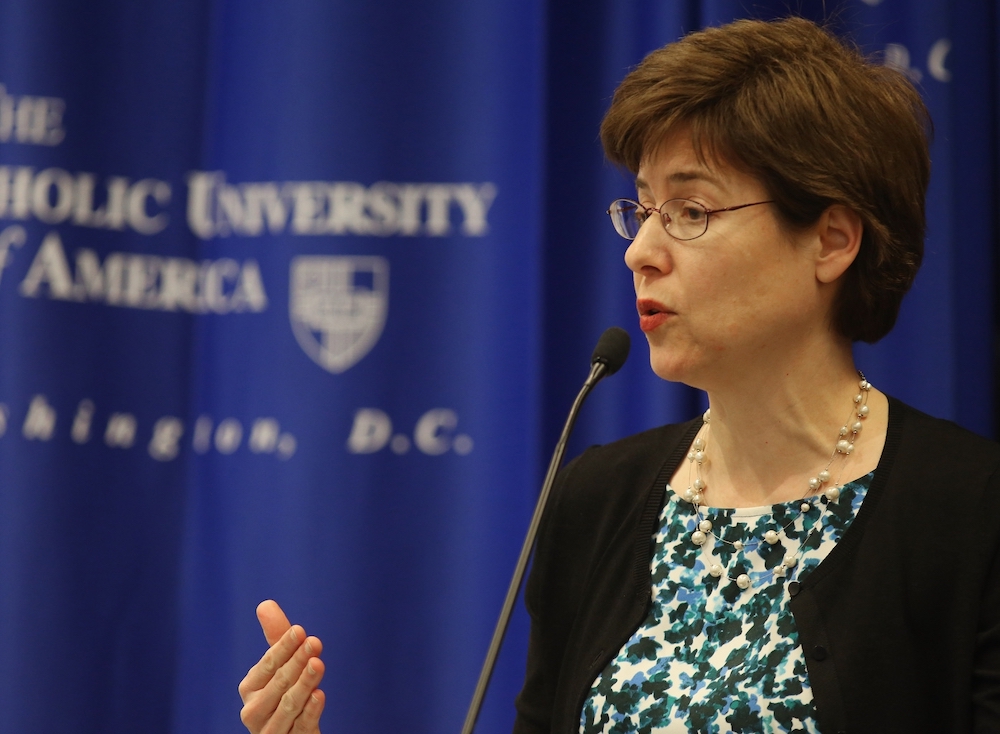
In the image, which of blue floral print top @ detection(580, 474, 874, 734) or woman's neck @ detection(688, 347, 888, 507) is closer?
blue floral print top @ detection(580, 474, 874, 734)

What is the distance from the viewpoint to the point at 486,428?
209cm

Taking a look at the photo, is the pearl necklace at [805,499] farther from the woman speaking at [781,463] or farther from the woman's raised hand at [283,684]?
the woman's raised hand at [283,684]

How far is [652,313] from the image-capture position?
1354 mm

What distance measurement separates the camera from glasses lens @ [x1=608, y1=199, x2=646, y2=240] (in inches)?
55.2

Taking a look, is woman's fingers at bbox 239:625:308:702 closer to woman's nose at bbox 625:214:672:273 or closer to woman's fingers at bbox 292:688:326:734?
woman's fingers at bbox 292:688:326:734

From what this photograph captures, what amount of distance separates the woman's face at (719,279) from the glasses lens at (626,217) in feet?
0.15

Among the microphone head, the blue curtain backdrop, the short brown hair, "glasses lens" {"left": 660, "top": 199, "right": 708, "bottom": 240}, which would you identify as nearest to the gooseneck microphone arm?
A: the microphone head

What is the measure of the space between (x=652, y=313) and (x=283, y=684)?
0.63m

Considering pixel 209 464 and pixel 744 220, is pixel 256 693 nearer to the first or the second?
pixel 744 220

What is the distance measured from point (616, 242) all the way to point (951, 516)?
964mm

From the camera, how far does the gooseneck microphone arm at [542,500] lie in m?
1.14

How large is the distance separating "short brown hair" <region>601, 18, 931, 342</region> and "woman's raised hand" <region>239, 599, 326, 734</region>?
73cm

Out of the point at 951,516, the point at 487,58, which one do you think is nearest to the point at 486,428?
the point at 487,58

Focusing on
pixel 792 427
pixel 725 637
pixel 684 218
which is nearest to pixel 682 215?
pixel 684 218
